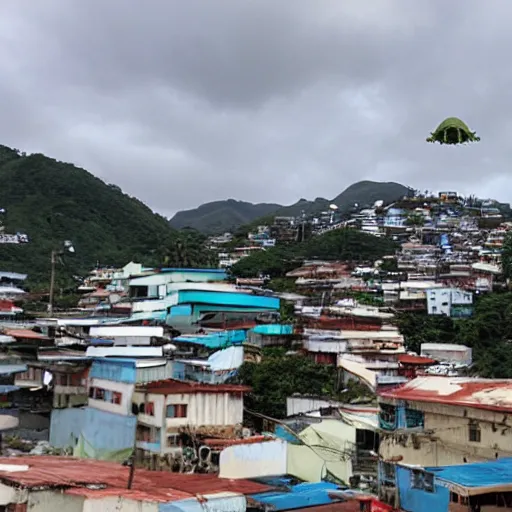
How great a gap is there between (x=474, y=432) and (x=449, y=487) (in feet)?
13.2

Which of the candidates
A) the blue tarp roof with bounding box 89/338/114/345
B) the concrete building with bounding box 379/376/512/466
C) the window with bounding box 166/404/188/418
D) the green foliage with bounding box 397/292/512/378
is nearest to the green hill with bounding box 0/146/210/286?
the green foliage with bounding box 397/292/512/378

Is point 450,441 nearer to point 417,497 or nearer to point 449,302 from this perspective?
point 417,497

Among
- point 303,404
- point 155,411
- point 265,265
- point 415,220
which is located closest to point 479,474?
point 155,411

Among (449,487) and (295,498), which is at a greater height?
(449,487)

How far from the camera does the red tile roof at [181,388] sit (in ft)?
62.3

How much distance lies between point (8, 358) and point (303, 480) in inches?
415

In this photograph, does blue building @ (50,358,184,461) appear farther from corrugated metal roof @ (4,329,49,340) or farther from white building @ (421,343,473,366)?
white building @ (421,343,473,366)

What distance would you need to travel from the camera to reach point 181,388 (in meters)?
19.2

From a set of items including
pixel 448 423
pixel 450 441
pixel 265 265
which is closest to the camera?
pixel 450 441

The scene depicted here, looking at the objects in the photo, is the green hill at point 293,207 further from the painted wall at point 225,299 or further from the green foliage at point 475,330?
the painted wall at point 225,299

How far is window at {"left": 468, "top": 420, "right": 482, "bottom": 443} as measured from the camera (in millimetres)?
14703

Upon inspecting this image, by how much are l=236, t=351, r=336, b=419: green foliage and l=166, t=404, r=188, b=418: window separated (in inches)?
178

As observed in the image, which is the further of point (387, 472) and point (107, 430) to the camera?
point (107, 430)

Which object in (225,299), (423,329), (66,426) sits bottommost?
(66,426)
